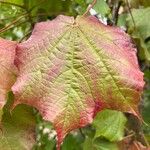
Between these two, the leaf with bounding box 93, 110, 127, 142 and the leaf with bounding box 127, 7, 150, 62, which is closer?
the leaf with bounding box 93, 110, 127, 142

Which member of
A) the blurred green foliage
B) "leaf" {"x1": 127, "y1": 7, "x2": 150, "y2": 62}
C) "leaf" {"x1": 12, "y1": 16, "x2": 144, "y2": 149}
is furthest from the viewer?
"leaf" {"x1": 127, "y1": 7, "x2": 150, "y2": 62}

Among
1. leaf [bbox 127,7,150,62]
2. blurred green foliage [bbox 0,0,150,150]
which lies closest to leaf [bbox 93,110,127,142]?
blurred green foliage [bbox 0,0,150,150]

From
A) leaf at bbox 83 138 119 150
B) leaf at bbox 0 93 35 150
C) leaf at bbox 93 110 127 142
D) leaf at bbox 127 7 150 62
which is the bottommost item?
leaf at bbox 83 138 119 150

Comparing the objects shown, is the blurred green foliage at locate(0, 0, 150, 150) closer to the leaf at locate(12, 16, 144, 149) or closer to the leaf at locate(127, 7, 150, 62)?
the leaf at locate(127, 7, 150, 62)

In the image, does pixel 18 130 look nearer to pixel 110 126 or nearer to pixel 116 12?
pixel 110 126

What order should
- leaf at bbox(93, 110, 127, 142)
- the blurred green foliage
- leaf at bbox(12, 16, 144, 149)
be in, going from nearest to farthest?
leaf at bbox(12, 16, 144, 149) < the blurred green foliage < leaf at bbox(93, 110, 127, 142)

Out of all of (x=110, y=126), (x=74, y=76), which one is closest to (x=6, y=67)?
(x=74, y=76)

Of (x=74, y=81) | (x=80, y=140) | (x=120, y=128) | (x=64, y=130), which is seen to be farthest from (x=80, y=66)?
(x=80, y=140)
